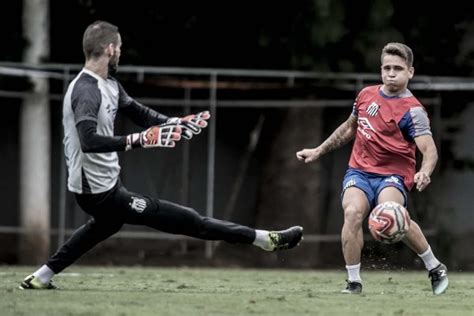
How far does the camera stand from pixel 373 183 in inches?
460

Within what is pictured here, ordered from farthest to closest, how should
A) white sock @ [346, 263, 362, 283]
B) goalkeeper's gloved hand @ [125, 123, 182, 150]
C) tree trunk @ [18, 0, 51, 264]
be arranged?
tree trunk @ [18, 0, 51, 264]
white sock @ [346, 263, 362, 283]
goalkeeper's gloved hand @ [125, 123, 182, 150]

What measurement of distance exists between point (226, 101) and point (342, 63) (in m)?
1.88

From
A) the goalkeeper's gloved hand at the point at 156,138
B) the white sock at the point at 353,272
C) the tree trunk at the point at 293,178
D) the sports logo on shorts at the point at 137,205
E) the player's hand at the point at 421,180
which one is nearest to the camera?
the goalkeeper's gloved hand at the point at 156,138

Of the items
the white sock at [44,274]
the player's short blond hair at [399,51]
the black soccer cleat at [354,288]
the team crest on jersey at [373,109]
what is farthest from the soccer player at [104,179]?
the player's short blond hair at [399,51]

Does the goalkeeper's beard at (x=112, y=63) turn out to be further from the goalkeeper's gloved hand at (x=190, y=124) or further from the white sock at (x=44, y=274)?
the white sock at (x=44, y=274)

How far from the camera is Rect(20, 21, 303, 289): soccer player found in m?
10.8

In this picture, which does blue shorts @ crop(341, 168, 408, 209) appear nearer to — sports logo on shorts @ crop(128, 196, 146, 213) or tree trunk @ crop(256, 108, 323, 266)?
sports logo on shorts @ crop(128, 196, 146, 213)

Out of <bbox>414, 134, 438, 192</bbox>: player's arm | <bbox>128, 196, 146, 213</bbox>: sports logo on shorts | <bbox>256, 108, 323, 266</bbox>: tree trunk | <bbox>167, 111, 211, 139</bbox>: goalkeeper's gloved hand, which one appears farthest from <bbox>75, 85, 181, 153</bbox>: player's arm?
<bbox>256, 108, 323, 266</bbox>: tree trunk

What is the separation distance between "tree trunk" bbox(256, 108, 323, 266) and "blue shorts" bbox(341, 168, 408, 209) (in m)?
9.35

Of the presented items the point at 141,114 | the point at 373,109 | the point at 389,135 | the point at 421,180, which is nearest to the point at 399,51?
the point at 373,109

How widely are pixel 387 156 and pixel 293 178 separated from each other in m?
9.57

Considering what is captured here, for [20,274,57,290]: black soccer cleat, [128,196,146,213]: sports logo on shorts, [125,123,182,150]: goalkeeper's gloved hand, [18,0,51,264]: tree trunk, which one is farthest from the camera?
[18,0,51,264]: tree trunk

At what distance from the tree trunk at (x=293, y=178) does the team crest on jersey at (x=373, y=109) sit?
9.31m

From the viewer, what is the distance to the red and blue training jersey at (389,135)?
11.6 m
